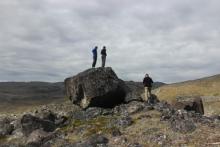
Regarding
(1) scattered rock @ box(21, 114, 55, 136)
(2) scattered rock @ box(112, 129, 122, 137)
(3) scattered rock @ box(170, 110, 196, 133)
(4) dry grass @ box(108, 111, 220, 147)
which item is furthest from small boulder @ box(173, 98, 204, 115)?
(1) scattered rock @ box(21, 114, 55, 136)

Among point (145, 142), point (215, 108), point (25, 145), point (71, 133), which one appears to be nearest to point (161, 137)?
point (145, 142)

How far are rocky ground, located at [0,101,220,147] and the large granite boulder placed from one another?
5.33 feet

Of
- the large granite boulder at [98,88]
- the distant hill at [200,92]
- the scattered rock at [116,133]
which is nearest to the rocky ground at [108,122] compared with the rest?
the large granite boulder at [98,88]

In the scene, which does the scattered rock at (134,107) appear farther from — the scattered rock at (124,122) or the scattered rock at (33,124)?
the scattered rock at (33,124)

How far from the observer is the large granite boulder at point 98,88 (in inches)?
2351

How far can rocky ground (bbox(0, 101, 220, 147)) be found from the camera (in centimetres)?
4538

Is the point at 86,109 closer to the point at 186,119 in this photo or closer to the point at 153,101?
the point at 153,101

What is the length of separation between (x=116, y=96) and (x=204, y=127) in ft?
56.8

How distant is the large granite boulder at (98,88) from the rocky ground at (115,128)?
5.33 feet

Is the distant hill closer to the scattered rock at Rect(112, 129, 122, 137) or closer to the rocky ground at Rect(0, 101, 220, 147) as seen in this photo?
the rocky ground at Rect(0, 101, 220, 147)

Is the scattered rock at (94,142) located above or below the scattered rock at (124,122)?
below

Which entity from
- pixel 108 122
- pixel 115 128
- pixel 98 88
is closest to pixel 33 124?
pixel 98 88

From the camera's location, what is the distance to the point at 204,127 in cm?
4678

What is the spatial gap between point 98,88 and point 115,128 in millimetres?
10543
